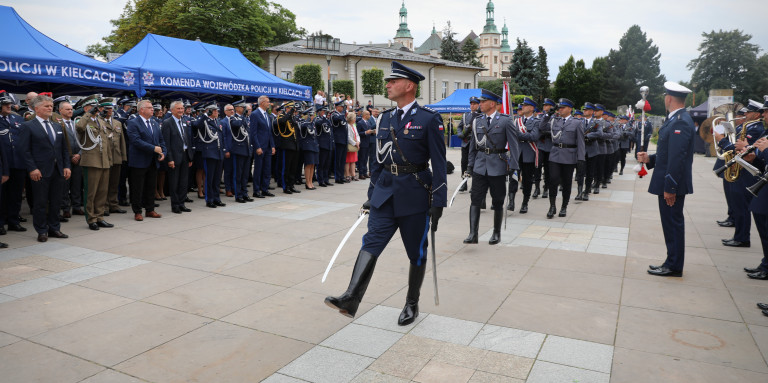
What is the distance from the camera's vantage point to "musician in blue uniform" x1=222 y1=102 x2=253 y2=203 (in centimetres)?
1095

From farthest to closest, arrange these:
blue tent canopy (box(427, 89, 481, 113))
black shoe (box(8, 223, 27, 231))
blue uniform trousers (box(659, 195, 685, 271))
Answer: blue tent canopy (box(427, 89, 481, 113)) < black shoe (box(8, 223, 27, 231)) < blue uniform trousers (box(659, 195, 685, 271))

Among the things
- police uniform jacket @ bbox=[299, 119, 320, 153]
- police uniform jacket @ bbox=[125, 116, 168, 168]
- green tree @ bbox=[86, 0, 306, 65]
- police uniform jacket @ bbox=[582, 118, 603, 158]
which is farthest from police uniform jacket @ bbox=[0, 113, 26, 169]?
green tree @ bbox=[86, 0, 306, 65]

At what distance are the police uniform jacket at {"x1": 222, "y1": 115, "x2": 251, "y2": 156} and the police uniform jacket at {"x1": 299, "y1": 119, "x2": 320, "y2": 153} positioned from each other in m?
2.00

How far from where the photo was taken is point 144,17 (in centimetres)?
4100

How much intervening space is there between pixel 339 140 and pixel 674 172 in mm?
10133

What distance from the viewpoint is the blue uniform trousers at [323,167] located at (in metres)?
14.1

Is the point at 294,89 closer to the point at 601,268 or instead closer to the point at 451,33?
the point at 601,268

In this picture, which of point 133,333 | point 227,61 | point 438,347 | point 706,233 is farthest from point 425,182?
point 227,61

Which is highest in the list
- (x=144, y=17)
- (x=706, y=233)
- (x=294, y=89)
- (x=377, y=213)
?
(x=144, y=17)

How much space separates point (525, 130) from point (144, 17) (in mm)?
39711

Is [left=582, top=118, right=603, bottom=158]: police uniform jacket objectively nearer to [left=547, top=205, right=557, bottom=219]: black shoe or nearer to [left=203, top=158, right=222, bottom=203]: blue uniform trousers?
[left=547, top=205, right=557, bottom=219]: black shoe

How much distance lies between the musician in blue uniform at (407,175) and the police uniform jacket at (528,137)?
5502 mm

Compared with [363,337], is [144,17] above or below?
above

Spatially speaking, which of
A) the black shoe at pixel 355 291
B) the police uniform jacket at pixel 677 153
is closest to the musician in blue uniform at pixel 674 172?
the police uniform jacket at pixel 677 153
